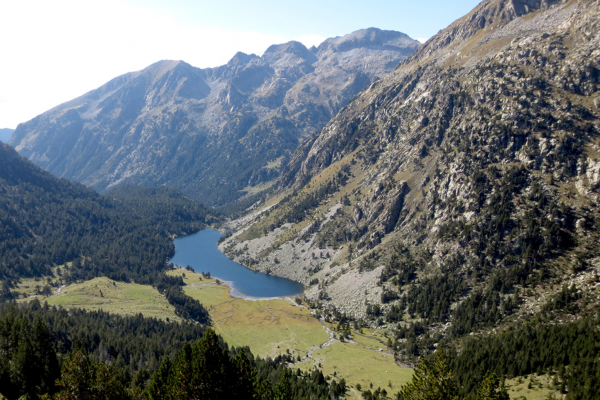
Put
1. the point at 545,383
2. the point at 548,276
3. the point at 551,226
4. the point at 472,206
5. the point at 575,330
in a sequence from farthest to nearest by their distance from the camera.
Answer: the point at 472,206
the point at 551,226
the point at 548,276
the point at 575,330
the point at 545,383

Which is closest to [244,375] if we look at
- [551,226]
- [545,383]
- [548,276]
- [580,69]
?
[545,383]

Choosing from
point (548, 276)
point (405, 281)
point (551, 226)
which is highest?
point (551, 226)

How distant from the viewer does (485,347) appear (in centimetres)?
8725

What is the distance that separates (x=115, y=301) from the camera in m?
182

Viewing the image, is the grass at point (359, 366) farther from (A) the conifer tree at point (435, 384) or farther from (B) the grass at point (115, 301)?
(B) the grass at point (115, 301)

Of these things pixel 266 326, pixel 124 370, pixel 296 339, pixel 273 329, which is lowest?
pixel 266 326

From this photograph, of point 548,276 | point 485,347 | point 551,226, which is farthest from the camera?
point 551,226

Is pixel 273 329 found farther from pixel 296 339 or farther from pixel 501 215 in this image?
pixel 501 215

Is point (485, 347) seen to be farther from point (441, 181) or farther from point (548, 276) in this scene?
point (441, 181)

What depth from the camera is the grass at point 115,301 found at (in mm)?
166500

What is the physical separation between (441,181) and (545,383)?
124313 mm

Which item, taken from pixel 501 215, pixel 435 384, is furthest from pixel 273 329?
pixel 435 384

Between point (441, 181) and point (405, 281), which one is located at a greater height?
point (441, 181)

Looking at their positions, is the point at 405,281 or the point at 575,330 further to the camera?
the point at 405,281
